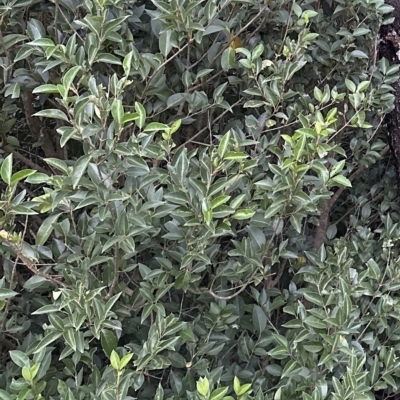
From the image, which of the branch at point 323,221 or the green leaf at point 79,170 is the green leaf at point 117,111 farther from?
the branch at point 323,221

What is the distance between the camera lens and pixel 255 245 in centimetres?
149

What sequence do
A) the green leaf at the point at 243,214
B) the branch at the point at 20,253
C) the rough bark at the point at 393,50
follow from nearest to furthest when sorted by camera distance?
1. the branch at the point at 20,253
2. the green leaf at the point at 243,214
3. the rough bark at the point at 393,50

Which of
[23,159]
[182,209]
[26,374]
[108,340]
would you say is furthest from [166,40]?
[26,374]

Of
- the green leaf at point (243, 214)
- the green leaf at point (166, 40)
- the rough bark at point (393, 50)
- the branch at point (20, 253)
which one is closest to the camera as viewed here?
the branch at point (20, 253)

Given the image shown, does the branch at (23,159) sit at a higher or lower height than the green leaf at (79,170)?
lower

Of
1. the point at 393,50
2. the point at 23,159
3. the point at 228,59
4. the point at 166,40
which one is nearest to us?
the point at 166,40

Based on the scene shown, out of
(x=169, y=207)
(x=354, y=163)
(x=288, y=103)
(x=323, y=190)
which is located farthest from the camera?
(x=354, y=163)

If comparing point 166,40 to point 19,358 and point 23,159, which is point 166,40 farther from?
point 19,358

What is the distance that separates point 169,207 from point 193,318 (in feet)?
1.59

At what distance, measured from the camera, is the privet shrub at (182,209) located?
1.24m

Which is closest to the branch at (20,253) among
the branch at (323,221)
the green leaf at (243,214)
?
the green leaf at (243,214)

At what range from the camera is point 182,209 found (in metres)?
1.28

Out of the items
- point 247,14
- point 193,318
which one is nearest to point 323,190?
point 193,318

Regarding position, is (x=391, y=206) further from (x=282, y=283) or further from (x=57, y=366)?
(x=57, y=366)
